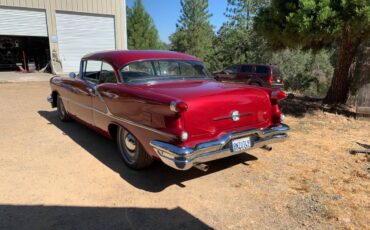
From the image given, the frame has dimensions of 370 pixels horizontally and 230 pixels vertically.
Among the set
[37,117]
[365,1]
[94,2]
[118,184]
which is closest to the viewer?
[118,184]

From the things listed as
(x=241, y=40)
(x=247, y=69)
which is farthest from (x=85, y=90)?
(x=241, y=40)

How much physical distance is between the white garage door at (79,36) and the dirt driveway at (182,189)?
1425 centimetres

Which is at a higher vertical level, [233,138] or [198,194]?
[233,138]

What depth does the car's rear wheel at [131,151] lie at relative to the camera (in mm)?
4098

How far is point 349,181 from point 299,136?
7.06 feet

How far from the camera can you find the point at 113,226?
307 centimetres

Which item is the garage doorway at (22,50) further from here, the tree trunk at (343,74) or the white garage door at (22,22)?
the tree trunk at (343,74)

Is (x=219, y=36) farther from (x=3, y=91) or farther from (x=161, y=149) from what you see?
(x=161, y=149)

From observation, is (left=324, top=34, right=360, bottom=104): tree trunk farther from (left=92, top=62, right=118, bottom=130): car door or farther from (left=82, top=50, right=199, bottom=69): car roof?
(left=92, top=62, right=118, bottom=130): car door

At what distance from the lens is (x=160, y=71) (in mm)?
4695

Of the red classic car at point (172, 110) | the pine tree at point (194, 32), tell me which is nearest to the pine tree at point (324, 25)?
the red classic car at point (172, 110)

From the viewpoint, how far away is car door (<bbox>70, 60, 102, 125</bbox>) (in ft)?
17.0

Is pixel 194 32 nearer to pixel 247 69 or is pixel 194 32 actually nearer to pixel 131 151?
pixel 247 69

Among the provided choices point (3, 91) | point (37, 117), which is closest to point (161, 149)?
point (37, 117)
